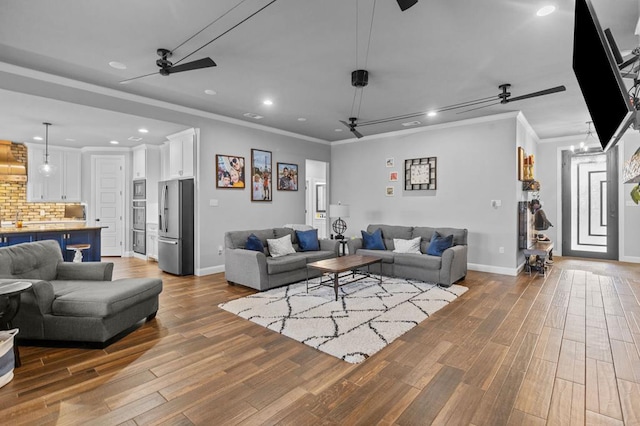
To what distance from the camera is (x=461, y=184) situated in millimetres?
6105

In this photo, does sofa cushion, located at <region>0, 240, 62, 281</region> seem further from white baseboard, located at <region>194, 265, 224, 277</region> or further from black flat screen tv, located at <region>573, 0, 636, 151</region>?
black flat screen tv, located at <region>573, 0, 636, 151</region>

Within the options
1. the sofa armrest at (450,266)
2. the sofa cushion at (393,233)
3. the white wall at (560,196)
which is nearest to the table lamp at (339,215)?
the sofa cushion at (393,233)

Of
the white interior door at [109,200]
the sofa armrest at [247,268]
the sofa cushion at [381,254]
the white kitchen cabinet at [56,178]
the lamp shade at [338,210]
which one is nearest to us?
the sofa armrest at [247,268]

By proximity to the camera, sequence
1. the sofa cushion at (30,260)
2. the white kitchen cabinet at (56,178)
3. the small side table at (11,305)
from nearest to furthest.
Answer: the small side table at (11,305) < the sofa cushion at (30,260) < the white kitchen cabinet at (56,178)

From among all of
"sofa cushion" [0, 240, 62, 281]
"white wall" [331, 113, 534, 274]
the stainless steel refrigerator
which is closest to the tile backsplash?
the stainless steel refrigerator

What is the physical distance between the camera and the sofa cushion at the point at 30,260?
2.91 m

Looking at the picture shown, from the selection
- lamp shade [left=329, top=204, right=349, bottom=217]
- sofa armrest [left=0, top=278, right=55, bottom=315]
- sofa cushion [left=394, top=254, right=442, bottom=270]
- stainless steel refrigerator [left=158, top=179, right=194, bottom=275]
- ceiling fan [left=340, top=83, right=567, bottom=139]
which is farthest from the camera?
lamp shade [left=329, top=204, right=349, bottom=217]

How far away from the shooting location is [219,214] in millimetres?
5871

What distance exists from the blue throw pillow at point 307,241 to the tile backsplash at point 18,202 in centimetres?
644

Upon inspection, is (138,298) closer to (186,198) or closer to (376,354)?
(376,354)

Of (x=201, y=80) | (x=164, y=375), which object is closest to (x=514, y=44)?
(x=201, y=80)

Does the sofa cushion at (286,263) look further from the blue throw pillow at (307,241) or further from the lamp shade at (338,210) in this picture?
the lamp shade at (338,210)

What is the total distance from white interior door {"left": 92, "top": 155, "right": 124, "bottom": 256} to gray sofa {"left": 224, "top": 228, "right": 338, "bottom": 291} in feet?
15.1

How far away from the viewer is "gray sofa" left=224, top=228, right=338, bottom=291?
4.52 meters
